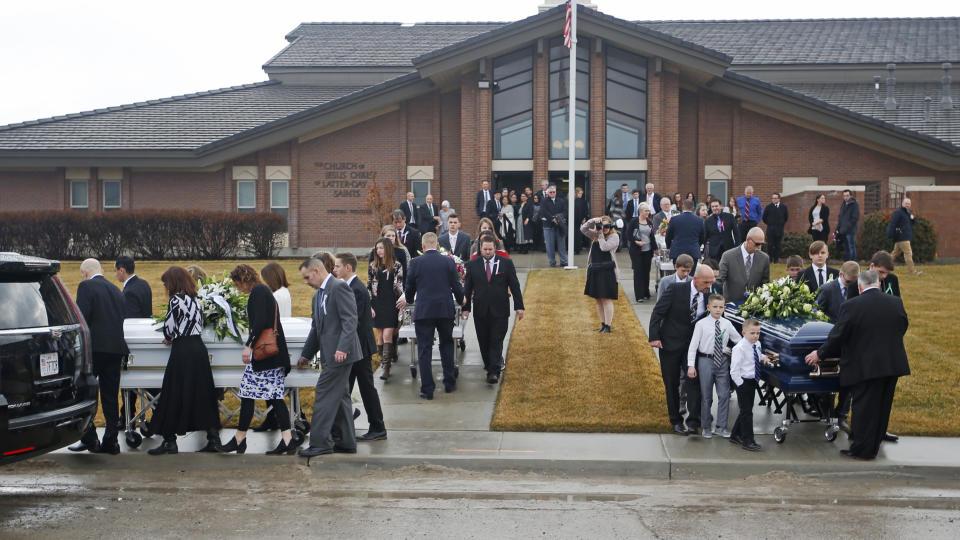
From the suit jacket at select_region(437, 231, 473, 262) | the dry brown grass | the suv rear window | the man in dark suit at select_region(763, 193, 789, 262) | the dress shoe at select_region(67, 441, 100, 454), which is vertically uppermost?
the man in dark suit at select_region(763, 193, 789, 262)

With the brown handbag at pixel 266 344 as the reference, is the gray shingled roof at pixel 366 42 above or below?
above

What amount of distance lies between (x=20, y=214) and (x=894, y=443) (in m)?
24.4

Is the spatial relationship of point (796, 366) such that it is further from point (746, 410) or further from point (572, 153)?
point (572, 153)

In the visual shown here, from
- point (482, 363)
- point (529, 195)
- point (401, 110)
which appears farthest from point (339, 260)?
point (401, 110)

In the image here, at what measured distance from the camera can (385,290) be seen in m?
12.2

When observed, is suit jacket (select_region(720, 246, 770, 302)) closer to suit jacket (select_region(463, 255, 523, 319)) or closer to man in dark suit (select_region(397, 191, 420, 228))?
suit jacket (select_region(463, 255, 523, 319))

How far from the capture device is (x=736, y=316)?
10.9m

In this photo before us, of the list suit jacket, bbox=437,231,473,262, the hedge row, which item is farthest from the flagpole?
the hedge row

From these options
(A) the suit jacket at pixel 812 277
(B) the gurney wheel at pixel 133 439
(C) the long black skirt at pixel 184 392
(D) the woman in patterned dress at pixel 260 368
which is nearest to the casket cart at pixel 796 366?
(A) the suit jacket at pixel 812 277

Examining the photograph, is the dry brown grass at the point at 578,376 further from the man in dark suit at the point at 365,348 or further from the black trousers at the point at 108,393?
the black trousers at the point at 108,393

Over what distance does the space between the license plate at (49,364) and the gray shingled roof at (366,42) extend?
28232 mm

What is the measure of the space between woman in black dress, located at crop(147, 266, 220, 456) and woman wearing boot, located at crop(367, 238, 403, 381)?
124 inches

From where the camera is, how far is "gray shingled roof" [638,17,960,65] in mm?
34156

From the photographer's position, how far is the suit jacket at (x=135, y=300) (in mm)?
10312
